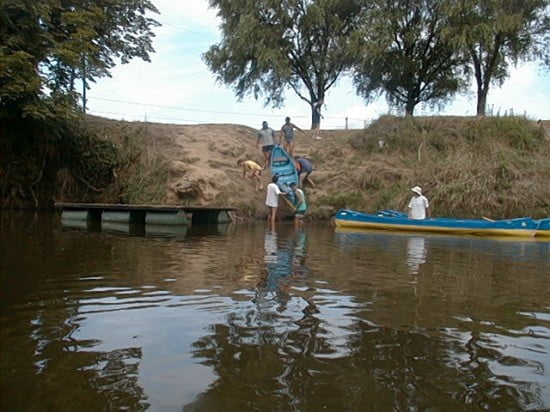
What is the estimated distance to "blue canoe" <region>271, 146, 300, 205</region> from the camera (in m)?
21.6

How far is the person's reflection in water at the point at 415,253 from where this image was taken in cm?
907

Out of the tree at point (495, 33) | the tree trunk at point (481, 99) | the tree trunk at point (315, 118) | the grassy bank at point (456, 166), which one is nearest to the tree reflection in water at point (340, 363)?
the grassy bank at point (456, 166)

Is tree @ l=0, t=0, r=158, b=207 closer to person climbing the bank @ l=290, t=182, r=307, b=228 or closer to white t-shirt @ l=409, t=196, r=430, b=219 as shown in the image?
person climbing the bank @ l=290, t=182, r=307, b=228

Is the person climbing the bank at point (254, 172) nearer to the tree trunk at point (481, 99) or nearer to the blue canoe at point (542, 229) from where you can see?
the blue canoe at point (542, 229)

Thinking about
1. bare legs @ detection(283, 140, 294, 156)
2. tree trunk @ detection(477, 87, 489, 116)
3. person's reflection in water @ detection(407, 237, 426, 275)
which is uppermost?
tree trunk @ detection(477, 87, 489, 116)

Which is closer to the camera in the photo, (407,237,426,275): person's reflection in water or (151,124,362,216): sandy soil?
(407,237,426,275): person's reflection in water

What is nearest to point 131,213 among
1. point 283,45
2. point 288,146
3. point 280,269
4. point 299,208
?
point 299,208

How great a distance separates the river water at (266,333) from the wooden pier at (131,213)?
672 centimetres

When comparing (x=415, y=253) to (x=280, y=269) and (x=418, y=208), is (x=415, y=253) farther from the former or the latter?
(x=418, y=208)

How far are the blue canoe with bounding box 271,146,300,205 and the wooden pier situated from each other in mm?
4556

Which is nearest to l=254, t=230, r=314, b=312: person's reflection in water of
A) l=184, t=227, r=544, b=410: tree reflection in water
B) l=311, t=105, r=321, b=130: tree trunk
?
l=184, t=227, r=544, b=410: tree reflection in water

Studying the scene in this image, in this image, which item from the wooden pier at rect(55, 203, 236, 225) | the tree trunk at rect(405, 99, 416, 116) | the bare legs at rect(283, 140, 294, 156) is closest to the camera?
the wooden pier at rect(55, 203, 236, 225)

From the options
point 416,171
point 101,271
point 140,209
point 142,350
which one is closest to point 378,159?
point 416,171

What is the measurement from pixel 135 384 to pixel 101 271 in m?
4.34
